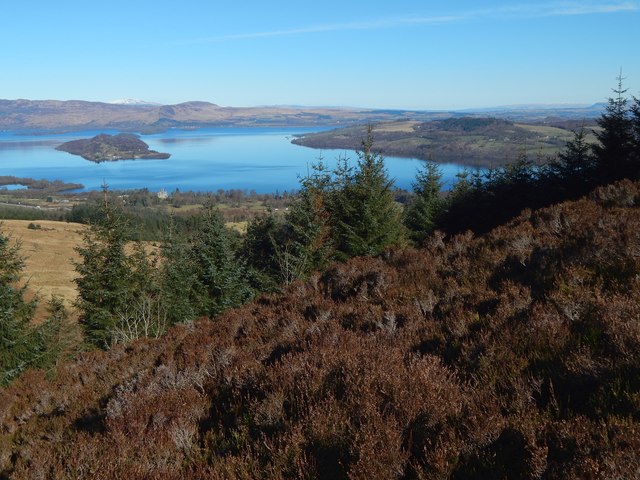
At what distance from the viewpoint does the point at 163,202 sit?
11231cm

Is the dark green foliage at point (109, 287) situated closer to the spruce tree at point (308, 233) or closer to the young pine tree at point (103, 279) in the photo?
the young pine tree at point (103, 279)

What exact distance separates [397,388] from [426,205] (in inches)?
1060

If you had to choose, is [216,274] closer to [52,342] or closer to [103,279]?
[103,279]

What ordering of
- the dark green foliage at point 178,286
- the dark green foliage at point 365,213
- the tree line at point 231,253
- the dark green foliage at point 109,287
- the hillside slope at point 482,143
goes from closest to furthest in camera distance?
1. the tree line at point 231,253
2. the dark green foliage at point 109,287
3. the dark green foliage at point 365,213
4. the dark green foliage at point 178,286
5. the hillside slope at point 482,143

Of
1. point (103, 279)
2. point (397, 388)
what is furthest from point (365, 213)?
point (397, 388)

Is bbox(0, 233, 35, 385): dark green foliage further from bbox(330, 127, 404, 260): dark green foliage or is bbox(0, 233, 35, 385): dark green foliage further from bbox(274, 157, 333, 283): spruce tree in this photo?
bbox(330, 127, 404, 260): dark green foliage

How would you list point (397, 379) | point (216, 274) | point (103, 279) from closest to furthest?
1. point (397, 379)
2. point (103, 279)
3. point (216, 274)

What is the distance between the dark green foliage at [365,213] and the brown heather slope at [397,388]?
40.0 ft

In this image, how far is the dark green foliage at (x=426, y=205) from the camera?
29016 millimetres

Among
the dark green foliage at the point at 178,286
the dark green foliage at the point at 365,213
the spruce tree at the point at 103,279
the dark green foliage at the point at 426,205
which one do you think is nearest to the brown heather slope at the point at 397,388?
the dark green foliage at the point at 365,213

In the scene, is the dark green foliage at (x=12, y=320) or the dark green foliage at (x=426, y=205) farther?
the dark green foliage at (x=426, y=205)

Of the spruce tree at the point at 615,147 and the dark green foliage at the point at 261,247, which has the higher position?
the spruce tree at the point at 615,147

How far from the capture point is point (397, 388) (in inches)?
141

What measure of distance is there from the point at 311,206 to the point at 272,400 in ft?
54.8
